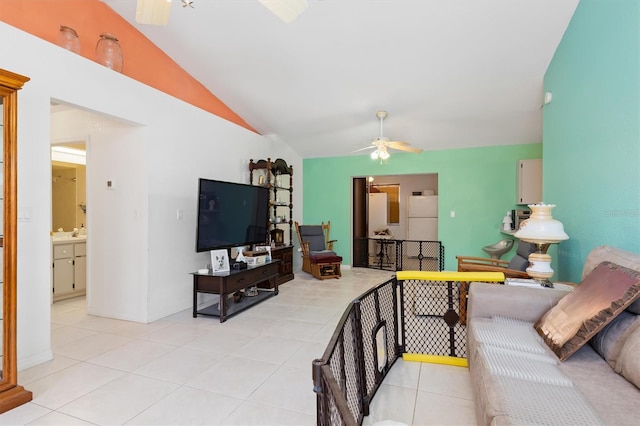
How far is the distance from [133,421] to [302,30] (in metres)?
3.53

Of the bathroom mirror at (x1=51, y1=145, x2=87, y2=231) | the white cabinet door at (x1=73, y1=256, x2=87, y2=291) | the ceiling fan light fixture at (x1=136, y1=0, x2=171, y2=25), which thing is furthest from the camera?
the bathroom mirror at (x1=51, y1=145, x2=87, y2=231)

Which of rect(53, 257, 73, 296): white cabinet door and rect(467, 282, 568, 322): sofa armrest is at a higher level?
rect(467, 282, 568, 322): sofa armrest

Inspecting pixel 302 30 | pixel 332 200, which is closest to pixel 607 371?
pixel 302 30

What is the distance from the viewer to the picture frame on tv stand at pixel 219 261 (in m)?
3.66

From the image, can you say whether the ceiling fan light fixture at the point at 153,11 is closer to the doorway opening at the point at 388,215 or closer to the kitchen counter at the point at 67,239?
the kitchen counter at the point at 67,239

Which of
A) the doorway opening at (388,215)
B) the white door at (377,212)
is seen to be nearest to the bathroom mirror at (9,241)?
the doorway opening at (388,215)

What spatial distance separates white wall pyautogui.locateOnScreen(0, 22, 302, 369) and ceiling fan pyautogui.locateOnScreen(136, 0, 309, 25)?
1042mm

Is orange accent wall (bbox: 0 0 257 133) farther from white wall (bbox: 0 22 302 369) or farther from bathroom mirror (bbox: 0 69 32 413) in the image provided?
bathroom mirror (bbox: 0 69 32 413)

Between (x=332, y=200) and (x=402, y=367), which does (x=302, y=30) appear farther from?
(x=332, y=200)

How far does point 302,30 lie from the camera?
329 centimetres

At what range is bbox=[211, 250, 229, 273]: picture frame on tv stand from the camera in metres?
3.66

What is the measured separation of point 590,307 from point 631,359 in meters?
0.27

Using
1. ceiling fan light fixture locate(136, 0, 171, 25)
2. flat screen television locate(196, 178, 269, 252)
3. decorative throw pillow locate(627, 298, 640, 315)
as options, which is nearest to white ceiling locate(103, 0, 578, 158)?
ceiling fan light fixture locate(136, 0, 171, 25)

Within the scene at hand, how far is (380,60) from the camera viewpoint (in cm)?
362
